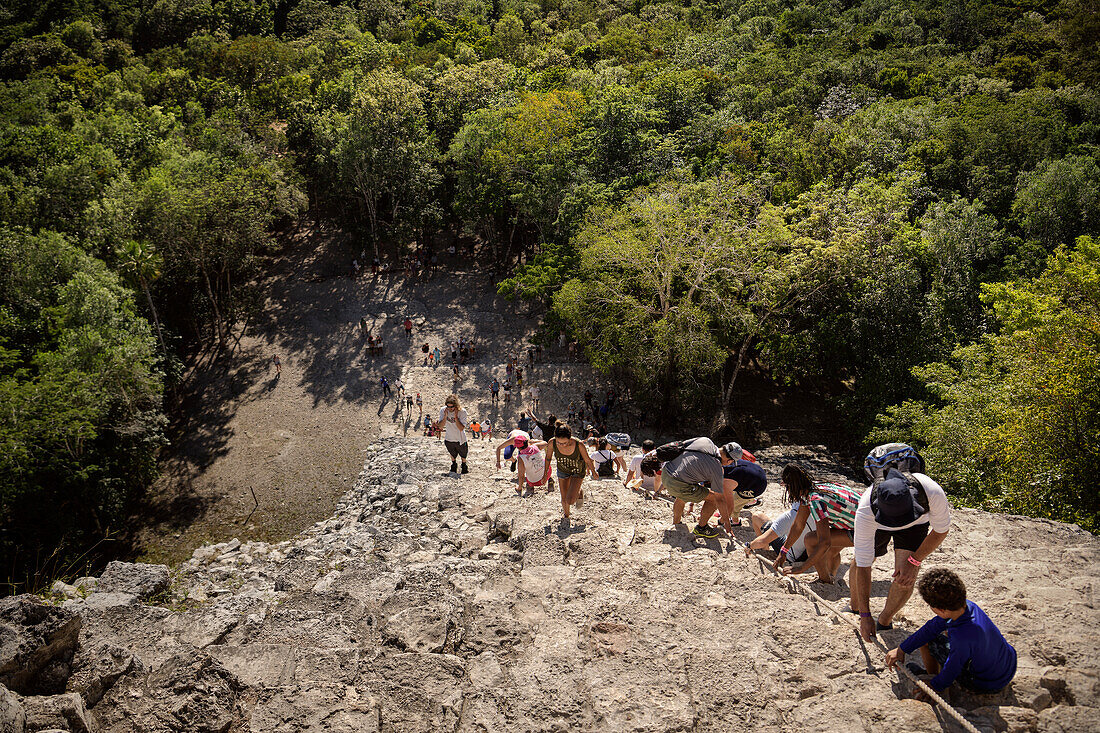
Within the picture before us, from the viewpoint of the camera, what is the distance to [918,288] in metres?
Answer: 26.1

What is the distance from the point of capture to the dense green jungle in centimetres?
1973

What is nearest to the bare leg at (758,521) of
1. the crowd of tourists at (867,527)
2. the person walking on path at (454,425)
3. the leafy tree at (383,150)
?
the crowd of tourists at (867,527)

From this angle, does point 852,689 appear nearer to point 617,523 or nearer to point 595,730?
point 595,730

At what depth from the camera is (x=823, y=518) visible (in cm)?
745

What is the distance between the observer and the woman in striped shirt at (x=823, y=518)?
7.34m

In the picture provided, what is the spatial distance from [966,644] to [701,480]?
4077 mm

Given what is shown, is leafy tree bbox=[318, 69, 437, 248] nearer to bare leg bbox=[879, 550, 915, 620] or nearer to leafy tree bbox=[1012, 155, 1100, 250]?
leafy tree bbox=[1012, 155, 1100, 250]

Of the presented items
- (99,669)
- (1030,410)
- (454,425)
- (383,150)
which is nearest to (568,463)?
(454,425)

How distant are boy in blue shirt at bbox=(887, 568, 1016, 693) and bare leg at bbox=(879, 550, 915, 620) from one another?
116cm

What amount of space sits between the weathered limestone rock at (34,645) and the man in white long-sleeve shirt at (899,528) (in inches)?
320

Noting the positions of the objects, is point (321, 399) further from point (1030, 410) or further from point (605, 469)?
point (1030, 410)

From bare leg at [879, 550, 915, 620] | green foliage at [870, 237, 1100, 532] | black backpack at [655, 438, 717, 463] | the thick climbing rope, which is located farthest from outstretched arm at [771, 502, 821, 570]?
green foliage at [870, 237, 1100, 532]

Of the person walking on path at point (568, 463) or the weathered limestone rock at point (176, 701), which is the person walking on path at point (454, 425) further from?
the weathered limestone rock at point (176, 701)

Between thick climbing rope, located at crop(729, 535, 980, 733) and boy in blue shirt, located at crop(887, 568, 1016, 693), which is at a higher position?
boy in blue shirt, located at crop(887, 568, 1016, 693)
